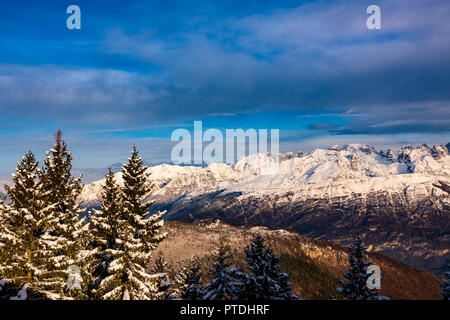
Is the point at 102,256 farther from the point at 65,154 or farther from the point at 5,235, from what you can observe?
the point at 65,154

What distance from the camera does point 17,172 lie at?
88.9 ft

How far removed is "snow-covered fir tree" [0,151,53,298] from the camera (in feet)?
76.3

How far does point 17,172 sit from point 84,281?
10533 millimetres

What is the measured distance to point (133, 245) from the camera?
25.7 meters

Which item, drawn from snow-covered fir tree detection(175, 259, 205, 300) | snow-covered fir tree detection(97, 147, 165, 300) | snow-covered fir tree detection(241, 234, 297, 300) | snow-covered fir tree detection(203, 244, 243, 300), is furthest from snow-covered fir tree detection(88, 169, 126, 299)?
snow-covered fir tree detection(175, 259, 205, 300)

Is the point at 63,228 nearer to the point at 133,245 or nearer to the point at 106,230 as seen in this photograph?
the point at 106,230

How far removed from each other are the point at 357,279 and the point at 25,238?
3137 centimetres

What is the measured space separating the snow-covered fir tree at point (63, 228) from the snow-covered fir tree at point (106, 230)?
1.05m

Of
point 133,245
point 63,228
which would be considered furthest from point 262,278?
point 63,228

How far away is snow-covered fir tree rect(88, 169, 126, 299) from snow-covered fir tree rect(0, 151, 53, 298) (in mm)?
4091

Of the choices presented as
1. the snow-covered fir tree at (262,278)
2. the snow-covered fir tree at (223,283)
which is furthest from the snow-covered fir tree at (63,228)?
the snow-covered fir tree at (262,278)

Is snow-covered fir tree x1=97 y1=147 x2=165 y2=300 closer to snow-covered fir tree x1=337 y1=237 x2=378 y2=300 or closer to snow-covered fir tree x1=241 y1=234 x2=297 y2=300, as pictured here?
snow-covered fir tree x1=241 y1=234 x2=297 y2=300

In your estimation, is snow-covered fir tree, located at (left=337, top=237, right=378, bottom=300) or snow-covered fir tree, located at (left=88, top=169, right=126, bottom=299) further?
snow-covered fir tree, located at (left=337, top=237, right=378, bottom=300)
